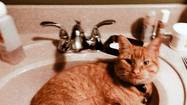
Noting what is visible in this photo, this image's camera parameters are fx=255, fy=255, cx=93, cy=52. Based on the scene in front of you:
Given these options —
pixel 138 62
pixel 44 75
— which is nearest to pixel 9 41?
pixel 44 75

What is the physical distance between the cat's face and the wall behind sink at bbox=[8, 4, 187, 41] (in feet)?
0.75

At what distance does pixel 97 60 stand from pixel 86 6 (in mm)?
225

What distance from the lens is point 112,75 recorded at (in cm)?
95

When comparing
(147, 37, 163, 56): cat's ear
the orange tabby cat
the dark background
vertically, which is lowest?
the orange tabby cat

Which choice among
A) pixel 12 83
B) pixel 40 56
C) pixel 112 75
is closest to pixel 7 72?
pixel 12 83

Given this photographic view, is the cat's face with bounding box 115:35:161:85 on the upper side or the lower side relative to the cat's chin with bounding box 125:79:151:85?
upper

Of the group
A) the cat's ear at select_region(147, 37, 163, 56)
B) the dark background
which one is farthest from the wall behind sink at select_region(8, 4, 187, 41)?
the cat's ear at select_region(147, 37, 163, 56)

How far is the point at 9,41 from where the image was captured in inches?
36.2

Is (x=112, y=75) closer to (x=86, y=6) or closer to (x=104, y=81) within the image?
(x=104, y=81)

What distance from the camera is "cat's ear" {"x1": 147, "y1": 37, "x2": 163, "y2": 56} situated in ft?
2.73

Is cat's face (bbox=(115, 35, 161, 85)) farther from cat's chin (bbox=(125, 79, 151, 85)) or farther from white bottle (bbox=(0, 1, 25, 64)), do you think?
white bottle (bbox=(0, 1, 25, 64))

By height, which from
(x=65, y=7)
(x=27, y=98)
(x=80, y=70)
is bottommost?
(x=27, y=98)

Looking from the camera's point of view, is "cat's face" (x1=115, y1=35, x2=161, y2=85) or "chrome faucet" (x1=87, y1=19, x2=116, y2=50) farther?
"chrome faucet" (x1=87, y1=19, x2=116, y2=50)

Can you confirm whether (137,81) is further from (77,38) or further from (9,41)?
(9,41)
